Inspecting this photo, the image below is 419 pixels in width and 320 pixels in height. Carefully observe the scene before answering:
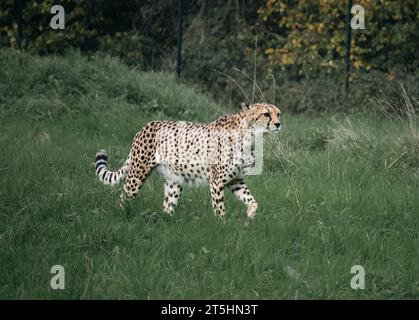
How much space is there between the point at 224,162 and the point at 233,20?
8433 millimetres

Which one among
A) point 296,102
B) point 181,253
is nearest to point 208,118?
point 296,102

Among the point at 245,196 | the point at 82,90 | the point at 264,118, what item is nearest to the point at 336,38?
the point at 82,90

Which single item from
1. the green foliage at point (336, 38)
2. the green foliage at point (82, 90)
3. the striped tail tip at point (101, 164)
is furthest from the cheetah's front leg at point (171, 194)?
the green foliage at point (336, 38)

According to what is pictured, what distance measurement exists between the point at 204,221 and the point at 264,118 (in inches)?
38.2

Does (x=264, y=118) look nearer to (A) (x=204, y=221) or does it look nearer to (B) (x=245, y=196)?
(B) (x=245, y=196)

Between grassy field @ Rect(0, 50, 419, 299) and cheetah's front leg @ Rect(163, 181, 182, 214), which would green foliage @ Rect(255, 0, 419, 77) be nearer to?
grassy field @ Rect(0, 50, 419, 299)

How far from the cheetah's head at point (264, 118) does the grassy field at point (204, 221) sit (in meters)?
0.73

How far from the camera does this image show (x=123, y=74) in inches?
429

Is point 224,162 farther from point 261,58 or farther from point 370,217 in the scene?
point 261,58

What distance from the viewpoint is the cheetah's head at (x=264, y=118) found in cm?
615

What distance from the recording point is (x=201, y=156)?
6.38m

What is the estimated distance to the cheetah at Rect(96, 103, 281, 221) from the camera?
6.17m

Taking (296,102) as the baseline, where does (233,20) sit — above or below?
above

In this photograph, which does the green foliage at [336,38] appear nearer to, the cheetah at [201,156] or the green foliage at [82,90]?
the green foliage at [82,90]
